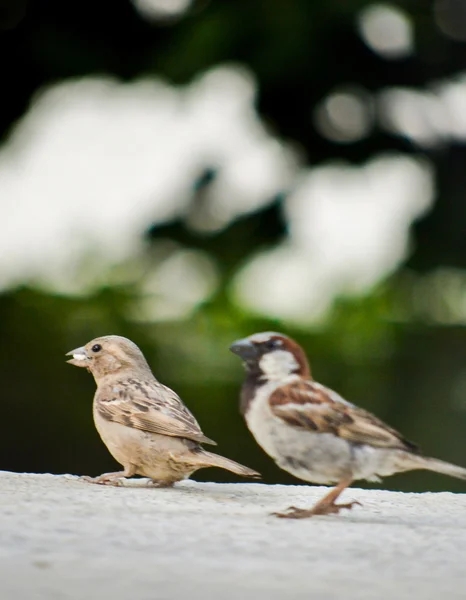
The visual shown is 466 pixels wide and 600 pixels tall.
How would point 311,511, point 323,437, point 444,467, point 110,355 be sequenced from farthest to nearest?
point 110,355 → point 311,511 → point 323,437 → point 444,467

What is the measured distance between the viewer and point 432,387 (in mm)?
4898

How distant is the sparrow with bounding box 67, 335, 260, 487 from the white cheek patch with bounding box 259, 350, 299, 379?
0.82 ft

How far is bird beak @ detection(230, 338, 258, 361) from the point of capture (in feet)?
8.02

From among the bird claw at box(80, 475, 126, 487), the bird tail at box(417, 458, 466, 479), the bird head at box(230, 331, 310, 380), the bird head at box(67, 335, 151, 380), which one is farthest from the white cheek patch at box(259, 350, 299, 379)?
the bird claw at box(80, 475, 126, 487)

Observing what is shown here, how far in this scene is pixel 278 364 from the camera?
2449 millimetres

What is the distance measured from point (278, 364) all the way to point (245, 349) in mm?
75

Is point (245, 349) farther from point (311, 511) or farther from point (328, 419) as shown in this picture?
point (311, 511)

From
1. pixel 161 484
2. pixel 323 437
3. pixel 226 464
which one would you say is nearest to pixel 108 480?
pixel 161 484

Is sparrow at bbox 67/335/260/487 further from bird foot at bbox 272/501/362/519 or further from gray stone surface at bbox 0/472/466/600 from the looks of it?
bird foot at bbox 272/501/362/519

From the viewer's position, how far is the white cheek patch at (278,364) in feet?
8.04

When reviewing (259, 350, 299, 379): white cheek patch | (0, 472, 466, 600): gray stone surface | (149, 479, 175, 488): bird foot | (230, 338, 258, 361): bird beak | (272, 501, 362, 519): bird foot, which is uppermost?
(230, 338, 258, 361): bird beak

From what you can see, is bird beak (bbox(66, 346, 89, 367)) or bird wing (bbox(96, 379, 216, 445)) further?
bird beak (bbox(66, 346, 89, 367))

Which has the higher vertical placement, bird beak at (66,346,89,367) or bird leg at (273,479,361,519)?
bird beak at (66,346,89,367)

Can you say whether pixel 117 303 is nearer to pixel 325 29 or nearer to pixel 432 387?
pixel 432 387
